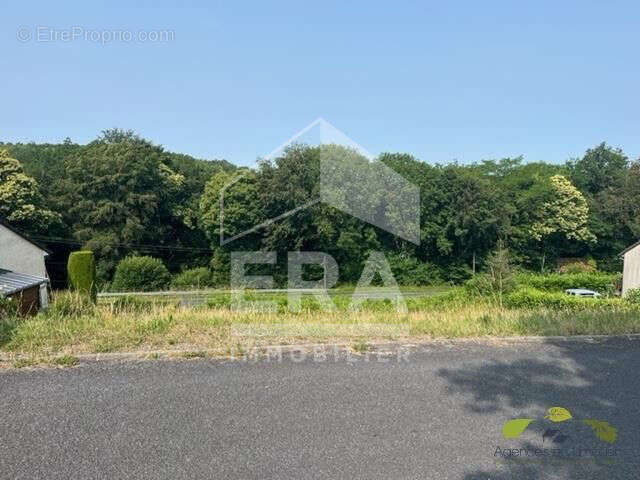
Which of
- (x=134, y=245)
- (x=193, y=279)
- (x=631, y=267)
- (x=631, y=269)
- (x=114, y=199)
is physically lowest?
(x=193, y=279)

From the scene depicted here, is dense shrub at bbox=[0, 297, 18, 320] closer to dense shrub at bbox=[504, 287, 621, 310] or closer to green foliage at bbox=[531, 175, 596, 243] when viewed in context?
dense shrub at bbox=[504, 287, 621, 310]

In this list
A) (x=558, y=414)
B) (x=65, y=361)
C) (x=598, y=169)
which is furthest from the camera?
(x=598, y=169)

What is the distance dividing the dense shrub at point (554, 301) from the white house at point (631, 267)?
22.8m

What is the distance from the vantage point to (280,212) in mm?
37062

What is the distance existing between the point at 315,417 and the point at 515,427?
4.84 ft

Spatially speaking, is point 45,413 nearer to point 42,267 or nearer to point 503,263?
point 503,263

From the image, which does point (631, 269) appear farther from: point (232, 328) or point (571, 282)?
point (232, 328)

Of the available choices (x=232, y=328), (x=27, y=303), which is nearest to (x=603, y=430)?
(x=232, y=328)

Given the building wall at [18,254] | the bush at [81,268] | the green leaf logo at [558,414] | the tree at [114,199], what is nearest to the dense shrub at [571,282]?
the bush at [81,268]

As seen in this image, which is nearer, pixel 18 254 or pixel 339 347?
pixel 339 347

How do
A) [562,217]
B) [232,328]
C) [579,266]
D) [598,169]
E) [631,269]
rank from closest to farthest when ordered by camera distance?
[232,328]
[631,269]
[579,266]
[562,217]
[598,169]

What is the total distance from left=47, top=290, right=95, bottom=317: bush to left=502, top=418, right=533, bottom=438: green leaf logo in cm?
536

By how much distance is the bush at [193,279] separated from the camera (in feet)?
115

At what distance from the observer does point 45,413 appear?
3.49 meters
